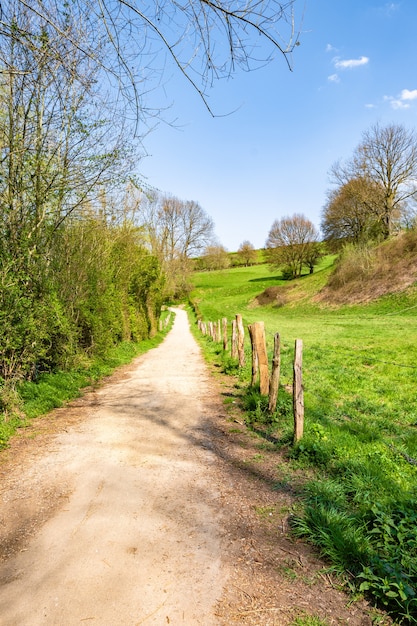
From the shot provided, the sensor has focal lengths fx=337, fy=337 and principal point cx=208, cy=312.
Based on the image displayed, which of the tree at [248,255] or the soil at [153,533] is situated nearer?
the soil at [153,533]

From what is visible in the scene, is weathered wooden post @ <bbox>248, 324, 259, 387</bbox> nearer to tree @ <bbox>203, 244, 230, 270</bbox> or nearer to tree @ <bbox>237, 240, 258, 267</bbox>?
tree @ <bbox>203, 244, 230, 270</bbox>

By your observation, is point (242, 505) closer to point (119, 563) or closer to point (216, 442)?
point (119, 563)

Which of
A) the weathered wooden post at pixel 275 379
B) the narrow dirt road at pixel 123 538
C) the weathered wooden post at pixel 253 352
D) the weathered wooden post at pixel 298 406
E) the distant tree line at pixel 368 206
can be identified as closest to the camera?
the narrow dirt road at pixel 123 538

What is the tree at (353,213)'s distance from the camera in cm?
3862

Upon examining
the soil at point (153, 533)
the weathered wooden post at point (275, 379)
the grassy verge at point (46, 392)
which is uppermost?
the weathered wooden post at point (275, 379)

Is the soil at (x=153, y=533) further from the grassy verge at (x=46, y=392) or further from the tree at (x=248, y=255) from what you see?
the tree at (x=248, y=255)

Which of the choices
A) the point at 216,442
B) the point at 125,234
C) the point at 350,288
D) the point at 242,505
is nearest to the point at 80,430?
the point at 216,442

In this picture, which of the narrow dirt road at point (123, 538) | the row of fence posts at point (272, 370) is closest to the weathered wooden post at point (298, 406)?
the row of fence posts at point (272, 370)

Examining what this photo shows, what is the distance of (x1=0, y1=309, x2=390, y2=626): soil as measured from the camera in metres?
2.34

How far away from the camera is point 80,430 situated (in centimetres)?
571

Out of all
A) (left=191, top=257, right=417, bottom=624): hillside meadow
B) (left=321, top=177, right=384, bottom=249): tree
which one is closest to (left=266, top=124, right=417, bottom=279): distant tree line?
(left=321, top=177, right=384, bottom=249): tree

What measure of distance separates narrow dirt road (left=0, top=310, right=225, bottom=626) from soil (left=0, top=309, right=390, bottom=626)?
0.4 inches

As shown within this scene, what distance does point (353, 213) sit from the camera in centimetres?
4250

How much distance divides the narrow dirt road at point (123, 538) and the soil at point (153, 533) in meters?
0.01
